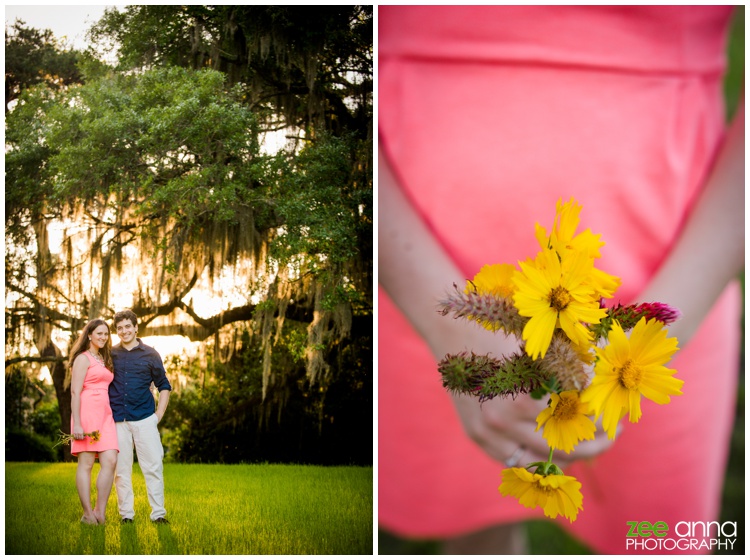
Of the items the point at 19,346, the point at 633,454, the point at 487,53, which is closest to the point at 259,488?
the point at 19,346

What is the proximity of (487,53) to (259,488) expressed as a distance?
1432 millimetres

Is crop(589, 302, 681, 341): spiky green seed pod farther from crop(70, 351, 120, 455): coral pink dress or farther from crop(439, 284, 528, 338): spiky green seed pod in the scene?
crop(70, 351, 120, 455): coral pink dress

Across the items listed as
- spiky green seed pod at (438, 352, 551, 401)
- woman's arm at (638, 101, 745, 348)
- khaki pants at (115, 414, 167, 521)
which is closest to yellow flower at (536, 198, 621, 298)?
spiky green seed pod at (438, 352, 551, 401)

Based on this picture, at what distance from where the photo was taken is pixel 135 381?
81.4 inches

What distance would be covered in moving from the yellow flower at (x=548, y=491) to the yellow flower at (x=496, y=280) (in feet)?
0.71

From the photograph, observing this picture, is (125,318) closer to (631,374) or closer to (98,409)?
(98,409)

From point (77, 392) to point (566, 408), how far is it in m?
1.65

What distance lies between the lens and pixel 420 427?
2.10 m

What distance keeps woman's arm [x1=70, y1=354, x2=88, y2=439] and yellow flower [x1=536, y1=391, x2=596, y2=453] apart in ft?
5.32

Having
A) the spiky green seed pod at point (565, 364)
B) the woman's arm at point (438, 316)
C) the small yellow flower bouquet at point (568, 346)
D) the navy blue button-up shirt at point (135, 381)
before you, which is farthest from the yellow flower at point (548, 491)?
the navy blue button-up shirt at point (135, 381)

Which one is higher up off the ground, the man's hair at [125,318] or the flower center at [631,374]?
the man's hair at [125,318]

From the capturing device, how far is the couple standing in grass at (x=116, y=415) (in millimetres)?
2059

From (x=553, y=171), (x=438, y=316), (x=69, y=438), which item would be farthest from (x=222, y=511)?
(x=553, y=171)

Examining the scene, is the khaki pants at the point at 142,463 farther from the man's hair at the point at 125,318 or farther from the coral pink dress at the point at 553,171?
the coral pink dress at the point at 553,171
